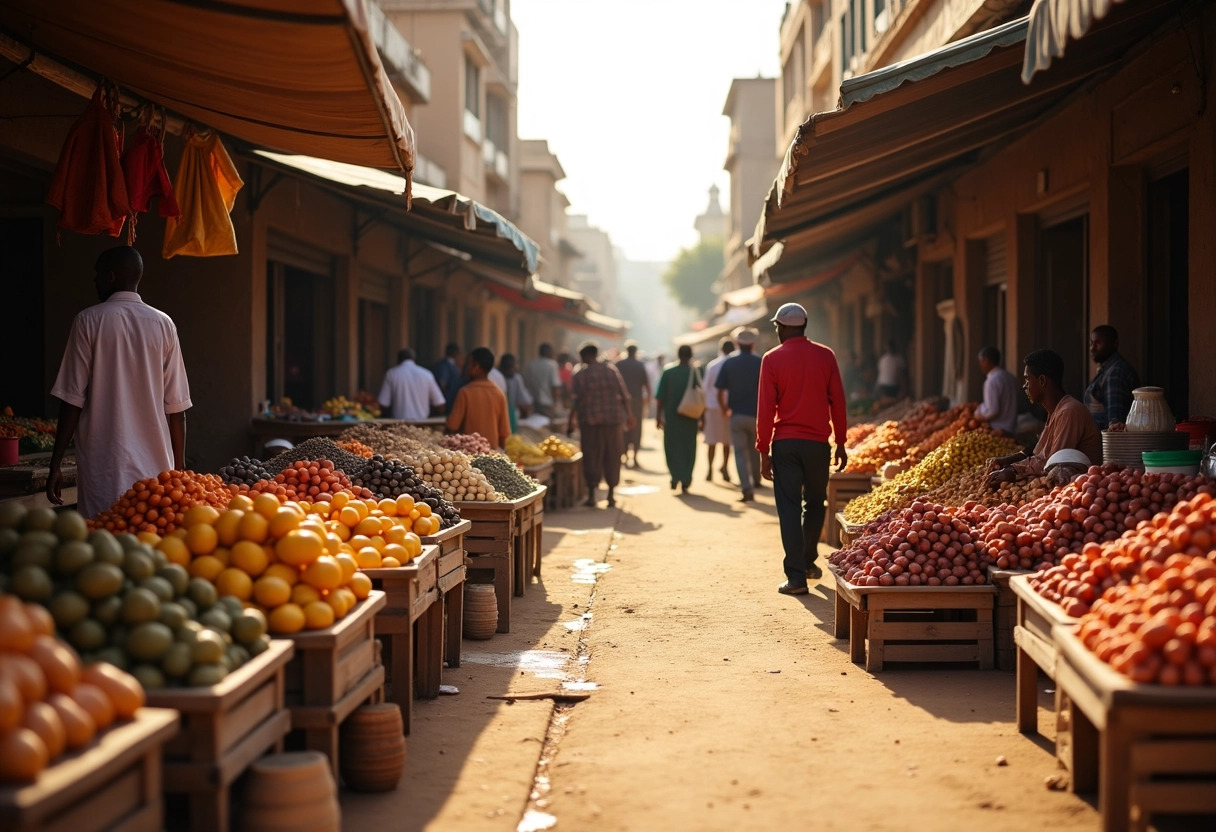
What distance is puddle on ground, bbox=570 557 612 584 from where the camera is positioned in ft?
31.8

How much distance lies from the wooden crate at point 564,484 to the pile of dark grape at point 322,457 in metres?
6.22

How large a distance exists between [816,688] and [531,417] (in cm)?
1294

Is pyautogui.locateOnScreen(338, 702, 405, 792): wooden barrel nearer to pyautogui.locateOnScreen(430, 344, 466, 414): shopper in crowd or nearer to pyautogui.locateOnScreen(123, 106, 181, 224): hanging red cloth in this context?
pyautogui.locateOnScreen(123, 106, 181, 224): hanging red cloth

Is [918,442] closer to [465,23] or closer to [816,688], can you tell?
[816,688]

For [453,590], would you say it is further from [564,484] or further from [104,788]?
[564,484]

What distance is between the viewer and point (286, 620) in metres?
4.13

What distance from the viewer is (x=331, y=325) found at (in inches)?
635

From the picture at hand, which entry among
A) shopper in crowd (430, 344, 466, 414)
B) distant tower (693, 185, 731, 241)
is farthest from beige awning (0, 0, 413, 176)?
distant tower (693, 185, 731, 241)

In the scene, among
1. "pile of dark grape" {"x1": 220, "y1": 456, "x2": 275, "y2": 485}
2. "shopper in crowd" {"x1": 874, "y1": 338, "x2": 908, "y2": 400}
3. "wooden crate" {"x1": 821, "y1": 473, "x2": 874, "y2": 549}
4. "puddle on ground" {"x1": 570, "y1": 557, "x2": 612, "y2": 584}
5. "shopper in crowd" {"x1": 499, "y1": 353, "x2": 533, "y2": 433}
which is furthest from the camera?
"shopper in crowd" {"x1": 874, "y1": 338, "x2": 908, "y2": 400}

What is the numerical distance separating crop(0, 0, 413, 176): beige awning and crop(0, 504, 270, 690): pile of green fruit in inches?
83.4


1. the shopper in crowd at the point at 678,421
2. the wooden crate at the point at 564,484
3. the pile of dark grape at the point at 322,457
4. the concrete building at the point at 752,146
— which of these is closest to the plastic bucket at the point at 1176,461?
the pile of dark grape at the point at 322,457

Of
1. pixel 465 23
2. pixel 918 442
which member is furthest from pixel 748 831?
pixel 465 23

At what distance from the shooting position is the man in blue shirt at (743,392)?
1491 centimetres

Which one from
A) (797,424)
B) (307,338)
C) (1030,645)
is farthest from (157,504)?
(307,338)
